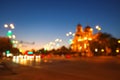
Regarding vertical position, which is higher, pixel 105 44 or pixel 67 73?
pixel 105 44

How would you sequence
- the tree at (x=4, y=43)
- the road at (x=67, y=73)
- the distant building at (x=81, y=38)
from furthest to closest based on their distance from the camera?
the distant building at (x=81, y=38) → the tree at (x=4, y=43) → the road at (x=67, y=73)

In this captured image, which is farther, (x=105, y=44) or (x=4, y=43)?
(x=105, y=44)

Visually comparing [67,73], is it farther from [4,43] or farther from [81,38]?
[81,38]

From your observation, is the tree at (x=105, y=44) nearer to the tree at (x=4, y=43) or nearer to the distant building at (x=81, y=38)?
the distant building at (x=81, y=38)

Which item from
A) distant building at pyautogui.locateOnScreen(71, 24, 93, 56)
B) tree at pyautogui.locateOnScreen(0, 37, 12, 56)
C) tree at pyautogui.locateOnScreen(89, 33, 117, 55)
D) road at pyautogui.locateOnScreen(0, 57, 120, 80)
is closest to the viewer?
road at pyautogui.locateOnScreen(0, 57, 120, 80)

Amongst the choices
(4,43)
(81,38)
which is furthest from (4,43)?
(81,38)

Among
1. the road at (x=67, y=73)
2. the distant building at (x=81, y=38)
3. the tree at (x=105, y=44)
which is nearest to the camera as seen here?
the road at (x=67, y=73)

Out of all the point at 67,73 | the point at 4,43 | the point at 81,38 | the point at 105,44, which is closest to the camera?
the point at 67,73

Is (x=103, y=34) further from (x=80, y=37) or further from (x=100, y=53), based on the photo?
(x=80, y=37)

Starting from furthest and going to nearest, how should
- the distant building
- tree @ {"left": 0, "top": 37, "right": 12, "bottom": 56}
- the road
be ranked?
the distant building → tree @ {"left": 0, "top": 37, "right": 12, "bottom": 56} → the road

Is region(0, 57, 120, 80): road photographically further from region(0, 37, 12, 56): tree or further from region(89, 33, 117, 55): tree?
region(89, 33, 117, 55): tree

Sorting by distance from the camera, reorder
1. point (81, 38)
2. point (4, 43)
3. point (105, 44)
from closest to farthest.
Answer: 1. point (4, 43)
2. point (105, 44)
3. point (81, 38)

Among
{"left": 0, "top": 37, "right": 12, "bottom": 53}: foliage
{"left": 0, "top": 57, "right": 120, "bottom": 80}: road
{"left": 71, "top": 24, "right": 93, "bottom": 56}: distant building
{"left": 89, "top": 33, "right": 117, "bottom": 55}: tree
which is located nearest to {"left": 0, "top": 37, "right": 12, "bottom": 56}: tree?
{"left": 0, "top": 37, "right": 12, "bottom": 53}: foliage

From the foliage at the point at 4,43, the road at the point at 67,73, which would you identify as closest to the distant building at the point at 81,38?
the foliage at the point at 4,43
